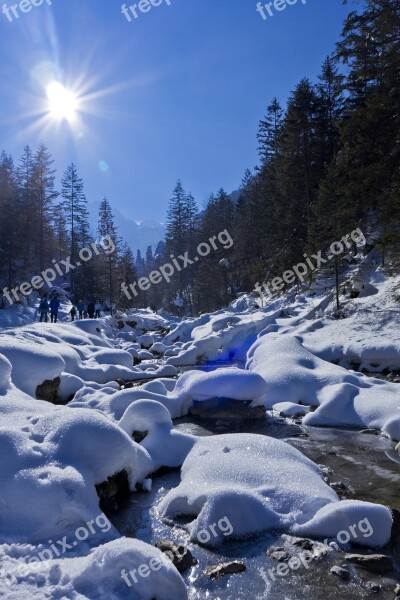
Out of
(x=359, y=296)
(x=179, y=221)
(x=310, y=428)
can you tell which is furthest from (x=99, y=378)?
(x=179, y=221)

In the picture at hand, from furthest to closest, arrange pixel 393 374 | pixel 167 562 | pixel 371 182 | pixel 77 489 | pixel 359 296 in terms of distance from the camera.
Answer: pixel 359 296 → pixel 393 374 → pixel 371 182 → pixel 77 489 → pixel 167 562

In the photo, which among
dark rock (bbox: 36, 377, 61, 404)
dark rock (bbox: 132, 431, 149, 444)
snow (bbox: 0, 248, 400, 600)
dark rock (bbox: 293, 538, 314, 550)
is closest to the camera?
snow (bbox: 0, 248, 400, 600)

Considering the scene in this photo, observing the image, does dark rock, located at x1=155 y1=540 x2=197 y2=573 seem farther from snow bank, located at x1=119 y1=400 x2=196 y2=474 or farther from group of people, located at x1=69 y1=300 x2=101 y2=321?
group of people, located at x1=69 y1=300 x2=101 y2=321

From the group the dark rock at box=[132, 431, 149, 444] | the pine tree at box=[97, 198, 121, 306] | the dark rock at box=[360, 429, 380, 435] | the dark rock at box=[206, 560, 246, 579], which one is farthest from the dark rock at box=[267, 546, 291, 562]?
the pine tree at box=[97, 198, 121, 306]

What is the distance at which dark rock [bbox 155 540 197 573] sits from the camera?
4.50 meters

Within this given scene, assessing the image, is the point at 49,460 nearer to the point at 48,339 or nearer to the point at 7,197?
the point at 48,339

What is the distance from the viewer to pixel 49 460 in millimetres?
5242

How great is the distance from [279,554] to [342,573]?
666mm

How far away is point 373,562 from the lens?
14.9 feet

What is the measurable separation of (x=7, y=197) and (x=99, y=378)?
26.0 metres
